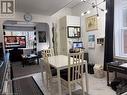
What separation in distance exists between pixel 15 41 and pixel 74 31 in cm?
550

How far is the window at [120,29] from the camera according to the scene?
12.4 feet

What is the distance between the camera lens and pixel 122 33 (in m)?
3.86

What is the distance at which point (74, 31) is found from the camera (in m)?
5.43

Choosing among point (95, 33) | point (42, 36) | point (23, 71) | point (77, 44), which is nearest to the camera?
point (95, 33)

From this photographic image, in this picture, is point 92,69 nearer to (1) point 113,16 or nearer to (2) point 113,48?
(2) point 113,48

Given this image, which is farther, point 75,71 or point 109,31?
point 109,31

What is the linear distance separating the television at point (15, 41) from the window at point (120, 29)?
7222 mm

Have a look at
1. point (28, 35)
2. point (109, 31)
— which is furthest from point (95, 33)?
point (28, 35)

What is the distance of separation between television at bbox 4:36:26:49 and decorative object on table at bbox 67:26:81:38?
5.25 m

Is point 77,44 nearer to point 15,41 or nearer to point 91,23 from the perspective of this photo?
point 91,23

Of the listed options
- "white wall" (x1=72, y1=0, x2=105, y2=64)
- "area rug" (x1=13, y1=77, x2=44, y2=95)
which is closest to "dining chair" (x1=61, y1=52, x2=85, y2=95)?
"area rug" (x1=13, y1=77, x2=44, y2=95)

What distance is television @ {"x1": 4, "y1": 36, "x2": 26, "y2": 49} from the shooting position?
29.3 ft

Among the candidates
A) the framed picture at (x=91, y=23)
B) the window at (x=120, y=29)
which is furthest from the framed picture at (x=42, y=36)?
the window at (x=120, y=29)

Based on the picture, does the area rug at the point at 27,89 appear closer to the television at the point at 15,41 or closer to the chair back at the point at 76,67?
the chair back at the point at 76,67
